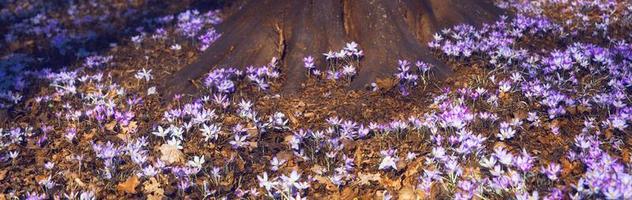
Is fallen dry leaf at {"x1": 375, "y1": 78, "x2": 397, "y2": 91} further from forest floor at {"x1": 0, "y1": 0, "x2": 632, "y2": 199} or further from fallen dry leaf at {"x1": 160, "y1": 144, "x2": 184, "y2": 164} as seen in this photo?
fallen dry leaf at {"x1": 160, "y1": 144, "x2": 184, "y2": 164}

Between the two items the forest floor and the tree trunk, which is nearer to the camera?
the forest floor

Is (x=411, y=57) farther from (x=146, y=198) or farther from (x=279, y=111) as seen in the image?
(x=146, y=198)

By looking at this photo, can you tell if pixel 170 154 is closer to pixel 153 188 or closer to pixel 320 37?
pixel 153 188

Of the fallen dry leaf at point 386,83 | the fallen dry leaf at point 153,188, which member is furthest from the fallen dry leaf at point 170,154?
the fallen dry leaf at point 386,83

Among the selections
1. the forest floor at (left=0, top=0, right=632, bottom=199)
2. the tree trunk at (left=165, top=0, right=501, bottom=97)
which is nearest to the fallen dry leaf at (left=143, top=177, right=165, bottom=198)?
the forest floor at (left=0, top=0, right=632, bottom=199)

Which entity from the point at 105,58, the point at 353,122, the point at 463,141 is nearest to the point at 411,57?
the point at 353,122

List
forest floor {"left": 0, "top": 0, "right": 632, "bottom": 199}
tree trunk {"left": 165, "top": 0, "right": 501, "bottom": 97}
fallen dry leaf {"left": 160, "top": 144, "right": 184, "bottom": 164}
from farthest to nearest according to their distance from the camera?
tree trunk {"left": 165, "top": 0, "right": 501, "bottom": 97}, fallen dry leaf {"left": 160, "top": 144, "right": 184, "bottom": 164}, forest floor {"left": 0, "top": 0, "right": 632, "bottom": 199}
